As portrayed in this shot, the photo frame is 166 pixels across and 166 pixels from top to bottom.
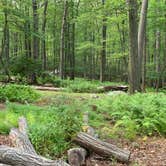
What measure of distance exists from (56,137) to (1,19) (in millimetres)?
11743

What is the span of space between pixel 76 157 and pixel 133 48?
27.1 ft

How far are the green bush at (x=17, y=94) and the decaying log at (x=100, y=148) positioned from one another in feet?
18.4

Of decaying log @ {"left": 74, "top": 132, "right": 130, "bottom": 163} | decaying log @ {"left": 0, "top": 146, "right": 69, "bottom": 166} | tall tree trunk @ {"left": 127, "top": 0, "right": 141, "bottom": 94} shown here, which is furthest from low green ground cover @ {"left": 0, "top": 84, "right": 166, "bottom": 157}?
tall tree trunk @ {"left": 127, "top": 0, "right": 141, "bottom": 94}

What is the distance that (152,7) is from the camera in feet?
72.8

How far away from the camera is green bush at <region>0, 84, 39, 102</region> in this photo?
11.4m

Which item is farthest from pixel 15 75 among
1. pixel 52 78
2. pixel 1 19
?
pixel 1 19

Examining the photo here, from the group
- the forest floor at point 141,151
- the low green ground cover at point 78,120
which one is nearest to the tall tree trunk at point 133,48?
the low green ground cover at point 78,120

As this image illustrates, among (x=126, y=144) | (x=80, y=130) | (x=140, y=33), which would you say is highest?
(x=140, y=33)

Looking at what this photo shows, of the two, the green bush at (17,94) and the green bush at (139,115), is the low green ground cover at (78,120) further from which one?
the green bush at (17,94)

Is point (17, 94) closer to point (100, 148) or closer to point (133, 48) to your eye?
point (133, 48)

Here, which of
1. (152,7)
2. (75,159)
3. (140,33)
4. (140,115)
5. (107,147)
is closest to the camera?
(75,159)

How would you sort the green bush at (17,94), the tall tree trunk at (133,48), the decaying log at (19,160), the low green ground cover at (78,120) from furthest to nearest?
the tall tree trunk at (133,48), the green bush at (17,94), the low green ground cover at (78,120), the decaying log at (19,160)

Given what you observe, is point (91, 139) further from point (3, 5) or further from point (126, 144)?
point (3, 5)

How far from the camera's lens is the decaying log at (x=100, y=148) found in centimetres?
607
